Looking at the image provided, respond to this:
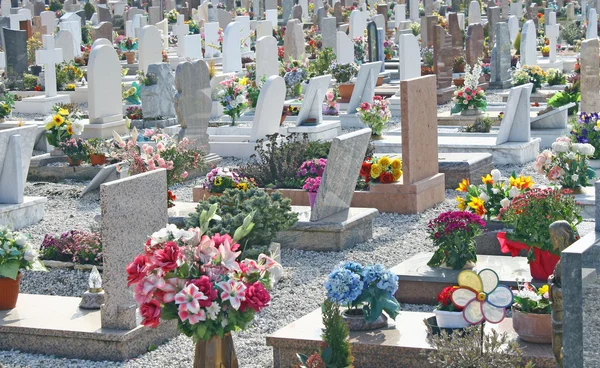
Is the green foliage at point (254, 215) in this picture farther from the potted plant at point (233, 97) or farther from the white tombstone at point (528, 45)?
the white tombstone at point (528, 45)

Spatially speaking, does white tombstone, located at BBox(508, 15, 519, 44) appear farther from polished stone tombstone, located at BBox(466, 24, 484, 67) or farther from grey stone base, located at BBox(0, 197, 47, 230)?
grey stone base, located at BBox(0, 197, 47, 230)

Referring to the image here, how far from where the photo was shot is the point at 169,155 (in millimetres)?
11180

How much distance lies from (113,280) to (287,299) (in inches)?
67.3

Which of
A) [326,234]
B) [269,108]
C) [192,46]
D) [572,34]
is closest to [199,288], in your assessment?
[326,234]

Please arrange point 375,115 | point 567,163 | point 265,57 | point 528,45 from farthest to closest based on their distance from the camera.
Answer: point 528,45, point 265,57, point 375,115, point 567,163

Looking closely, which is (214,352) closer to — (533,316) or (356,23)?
(533,316)

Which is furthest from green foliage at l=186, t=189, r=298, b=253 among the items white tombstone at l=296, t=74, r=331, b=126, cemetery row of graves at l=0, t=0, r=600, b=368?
white tombstone at l=296, t=74, r=331, b=126

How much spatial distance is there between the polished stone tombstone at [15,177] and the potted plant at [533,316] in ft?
20.5

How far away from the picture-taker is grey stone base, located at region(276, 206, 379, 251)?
32.9 feet

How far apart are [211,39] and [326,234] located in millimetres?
19682

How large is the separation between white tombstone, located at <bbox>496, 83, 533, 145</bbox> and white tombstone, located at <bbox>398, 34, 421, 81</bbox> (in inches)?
223

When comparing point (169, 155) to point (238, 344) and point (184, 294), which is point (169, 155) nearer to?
point (238, 344)

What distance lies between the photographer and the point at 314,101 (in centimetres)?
1633

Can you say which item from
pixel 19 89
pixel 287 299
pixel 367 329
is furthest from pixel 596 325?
pixel 19 89
